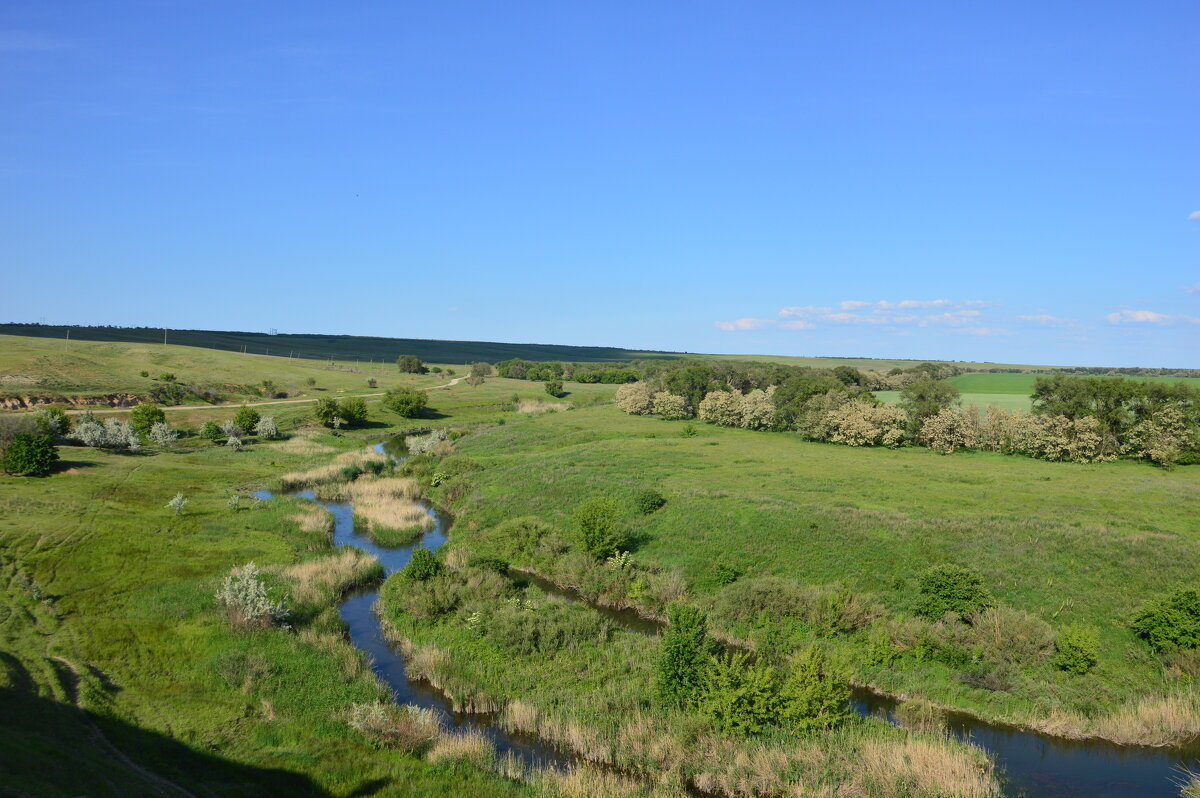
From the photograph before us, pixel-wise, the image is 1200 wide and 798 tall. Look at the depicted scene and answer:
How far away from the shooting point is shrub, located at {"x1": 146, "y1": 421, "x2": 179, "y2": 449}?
207 ft

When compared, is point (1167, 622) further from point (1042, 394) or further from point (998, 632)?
point (1042, 394)

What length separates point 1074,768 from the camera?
1769cm

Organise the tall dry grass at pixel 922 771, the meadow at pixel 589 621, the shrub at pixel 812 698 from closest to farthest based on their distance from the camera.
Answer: the tall dry grass at pixel 922 771, the meadow at pixel 589 621, the shrub at pixel 812 698

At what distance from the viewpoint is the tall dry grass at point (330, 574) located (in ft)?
92.2

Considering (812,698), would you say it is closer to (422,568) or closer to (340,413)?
(422,568)

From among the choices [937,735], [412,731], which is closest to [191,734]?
[412,731]

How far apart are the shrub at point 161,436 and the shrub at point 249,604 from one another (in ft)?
152

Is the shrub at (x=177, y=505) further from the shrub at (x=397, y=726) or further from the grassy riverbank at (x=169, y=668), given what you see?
the shrub at (x=397, y=726)

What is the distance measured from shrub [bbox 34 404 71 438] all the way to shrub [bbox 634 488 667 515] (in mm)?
42263

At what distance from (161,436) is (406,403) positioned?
37262 mm

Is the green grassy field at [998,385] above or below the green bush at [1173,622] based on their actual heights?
above

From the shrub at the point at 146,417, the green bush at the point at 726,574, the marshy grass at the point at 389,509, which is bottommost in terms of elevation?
the marshy grass at the point at 389,509

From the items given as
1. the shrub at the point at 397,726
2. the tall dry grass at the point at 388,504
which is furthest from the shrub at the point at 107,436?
the shrub at the point at 397,726

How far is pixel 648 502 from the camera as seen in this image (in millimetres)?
40125
